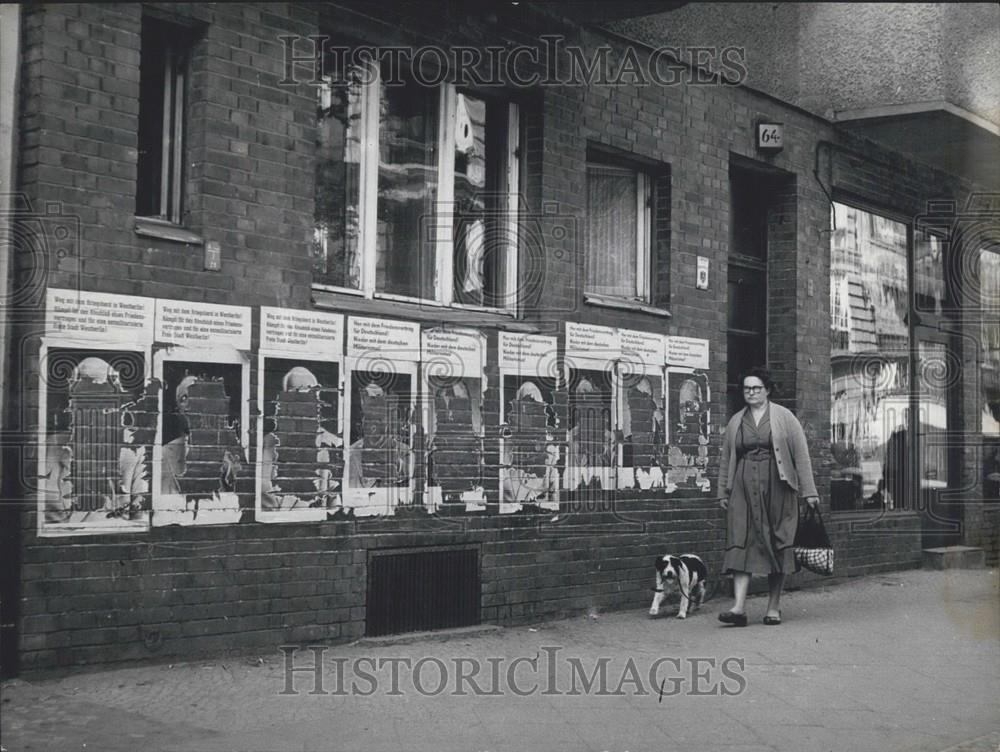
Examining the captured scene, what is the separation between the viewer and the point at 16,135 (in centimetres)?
667

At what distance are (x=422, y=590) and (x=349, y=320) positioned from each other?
1936mm

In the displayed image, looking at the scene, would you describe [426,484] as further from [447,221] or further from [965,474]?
[965,474]

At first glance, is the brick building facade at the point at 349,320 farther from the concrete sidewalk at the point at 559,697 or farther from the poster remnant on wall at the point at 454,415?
the concrete sidewalk at the point at 559,697

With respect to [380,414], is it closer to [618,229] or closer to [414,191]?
[414,191]

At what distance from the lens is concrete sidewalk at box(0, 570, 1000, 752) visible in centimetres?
588

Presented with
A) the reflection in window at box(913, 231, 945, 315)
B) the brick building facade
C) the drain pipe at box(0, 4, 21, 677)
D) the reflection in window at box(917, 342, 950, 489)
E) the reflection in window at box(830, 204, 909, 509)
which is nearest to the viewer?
the drain pipe at box(0, 4, 21, 677)

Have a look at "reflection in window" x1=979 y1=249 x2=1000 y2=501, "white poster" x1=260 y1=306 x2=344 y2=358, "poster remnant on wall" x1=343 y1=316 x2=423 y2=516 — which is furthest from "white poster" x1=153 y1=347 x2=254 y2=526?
"reflection in window" x1=979 y1=249 x2=1000 y2=501

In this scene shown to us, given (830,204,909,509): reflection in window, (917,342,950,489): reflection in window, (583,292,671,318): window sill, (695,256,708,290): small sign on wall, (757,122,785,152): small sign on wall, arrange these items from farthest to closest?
(917,342,950,489): reflection in window, (830,204,909,509): reflection in window, (757,122,785,152): small sign on wall, (695,256,708,290): small sign on wall, (583,292,671,318): window sill

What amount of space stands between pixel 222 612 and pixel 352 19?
3870 millimetres

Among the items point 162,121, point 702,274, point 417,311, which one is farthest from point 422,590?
point 702,274

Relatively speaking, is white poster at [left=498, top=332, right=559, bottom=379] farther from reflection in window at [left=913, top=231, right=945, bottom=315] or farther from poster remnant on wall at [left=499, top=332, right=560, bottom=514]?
reflection in window at [left=913, top=231, right=945, bottom=315]

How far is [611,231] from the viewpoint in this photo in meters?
10.6

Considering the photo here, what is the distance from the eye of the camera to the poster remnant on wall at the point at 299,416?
7672 millimetres

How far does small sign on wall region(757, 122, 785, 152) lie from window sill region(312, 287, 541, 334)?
11.6 ft
